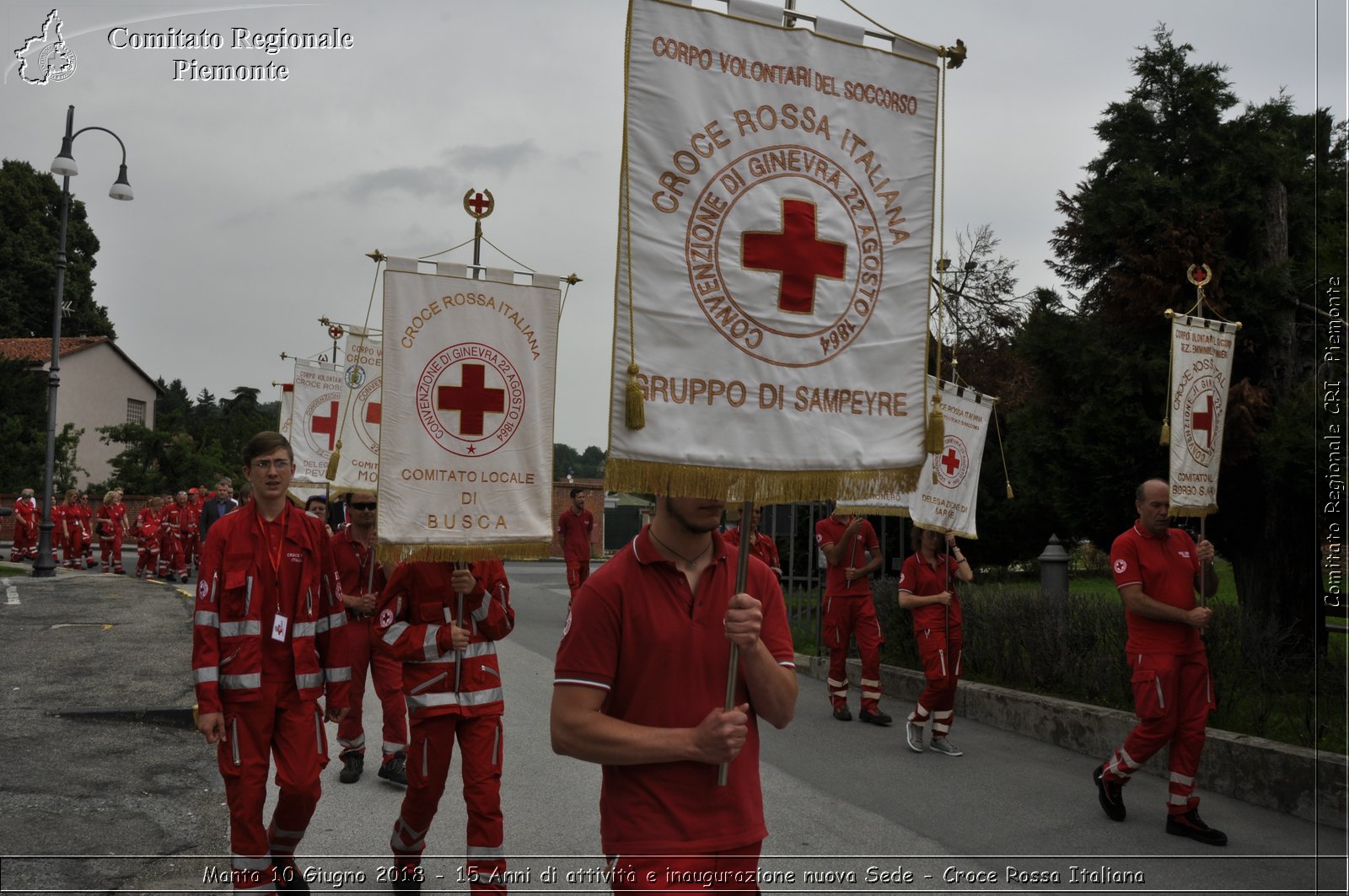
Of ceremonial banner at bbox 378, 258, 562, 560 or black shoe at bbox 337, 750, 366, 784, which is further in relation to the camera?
black shoe at bbox 337, 750, 366, 784

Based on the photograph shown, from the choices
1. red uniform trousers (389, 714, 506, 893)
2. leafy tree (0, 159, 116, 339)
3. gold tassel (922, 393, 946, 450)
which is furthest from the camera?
leafy tree (0, 159, 116, 339)

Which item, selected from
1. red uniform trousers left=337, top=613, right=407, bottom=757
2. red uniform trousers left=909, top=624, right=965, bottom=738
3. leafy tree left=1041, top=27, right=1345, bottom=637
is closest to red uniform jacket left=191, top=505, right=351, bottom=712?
red uniform trousers left=337, top=613, right=407, bottom=757

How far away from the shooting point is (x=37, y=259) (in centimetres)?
5631

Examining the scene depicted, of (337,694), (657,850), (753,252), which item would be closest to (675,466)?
(753,252)

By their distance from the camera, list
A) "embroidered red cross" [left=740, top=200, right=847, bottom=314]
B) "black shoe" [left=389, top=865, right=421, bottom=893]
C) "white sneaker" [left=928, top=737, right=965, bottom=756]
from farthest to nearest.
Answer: "white sneaker" [left=928, top=737, right=965, bottom=756] < "black shoe" [left=389, top=865, right=421, bottom=893] < "embroidered red cross" [left=740, top=200, right=847, bottom=314]

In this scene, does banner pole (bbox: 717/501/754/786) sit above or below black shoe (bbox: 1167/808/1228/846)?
above

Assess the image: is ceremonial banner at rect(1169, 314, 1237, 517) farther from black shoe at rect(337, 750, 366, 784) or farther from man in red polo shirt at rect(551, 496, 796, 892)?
black shoe at rect(337, 750, 366, 784)

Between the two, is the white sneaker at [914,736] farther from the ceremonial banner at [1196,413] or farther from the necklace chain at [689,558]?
the necklace chain at [689,558]

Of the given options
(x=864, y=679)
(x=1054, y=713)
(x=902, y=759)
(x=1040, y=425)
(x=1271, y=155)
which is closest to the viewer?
(x=902, y=759)

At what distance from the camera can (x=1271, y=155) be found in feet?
35.6

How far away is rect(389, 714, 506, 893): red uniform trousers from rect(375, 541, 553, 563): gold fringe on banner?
74cm

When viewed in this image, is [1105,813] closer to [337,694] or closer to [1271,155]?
[337,694]

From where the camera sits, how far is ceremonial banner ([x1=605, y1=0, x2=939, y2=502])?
9.53 feet

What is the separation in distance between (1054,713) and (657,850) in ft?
Result: 21.8
